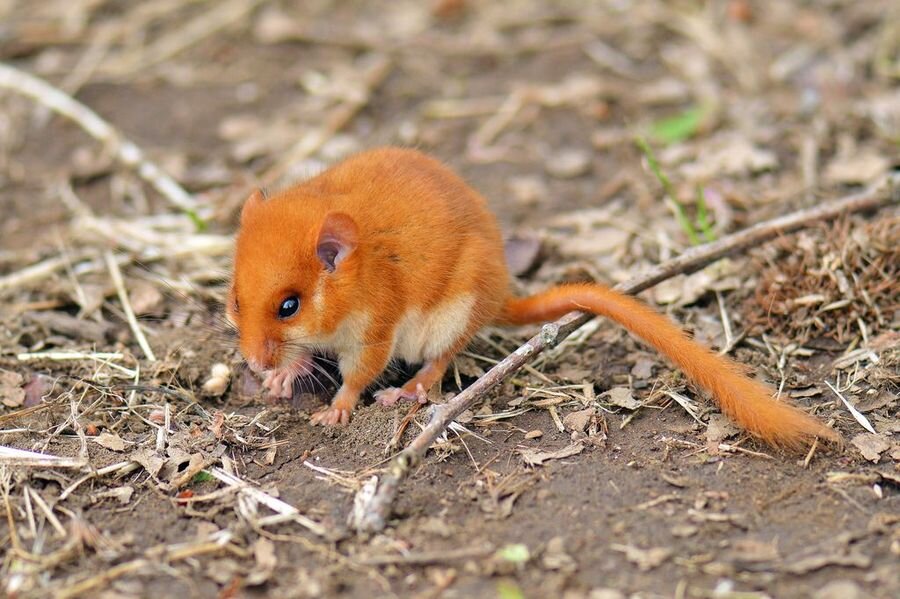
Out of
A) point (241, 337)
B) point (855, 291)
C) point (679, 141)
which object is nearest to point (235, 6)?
point (679, 141)

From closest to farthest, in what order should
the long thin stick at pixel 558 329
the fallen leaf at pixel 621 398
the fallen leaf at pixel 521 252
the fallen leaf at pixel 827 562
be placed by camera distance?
the fallen leaf at pixel 827 562 < the long thin stick at pixel 558 329 < the fallen leaf at pixel 621 398 < the fallen leaf at pixel 521 252

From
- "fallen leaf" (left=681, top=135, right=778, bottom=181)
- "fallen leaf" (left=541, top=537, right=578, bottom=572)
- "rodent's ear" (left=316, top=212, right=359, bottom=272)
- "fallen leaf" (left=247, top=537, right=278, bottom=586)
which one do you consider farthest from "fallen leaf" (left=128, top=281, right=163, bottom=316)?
"fallen leaf" (left=681, top=135, right=778, bottom=181)

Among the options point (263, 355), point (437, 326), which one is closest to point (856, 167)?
point (437, 326)

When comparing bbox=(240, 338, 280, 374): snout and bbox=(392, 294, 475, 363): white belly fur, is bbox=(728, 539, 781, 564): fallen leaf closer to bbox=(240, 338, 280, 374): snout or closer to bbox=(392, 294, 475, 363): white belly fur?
bbox=(392, 294, 475, 363): white belly fur

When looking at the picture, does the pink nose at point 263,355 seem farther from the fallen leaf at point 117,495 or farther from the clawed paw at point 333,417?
the fallen leaf at point 117,495

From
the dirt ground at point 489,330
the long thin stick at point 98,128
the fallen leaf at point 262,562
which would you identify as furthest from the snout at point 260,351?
the long thin stick at point 98,128

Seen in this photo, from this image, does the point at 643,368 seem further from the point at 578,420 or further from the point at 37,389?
the point at 37,389

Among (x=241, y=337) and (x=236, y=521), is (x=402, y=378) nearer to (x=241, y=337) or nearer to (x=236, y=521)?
(x=241, y=337)
